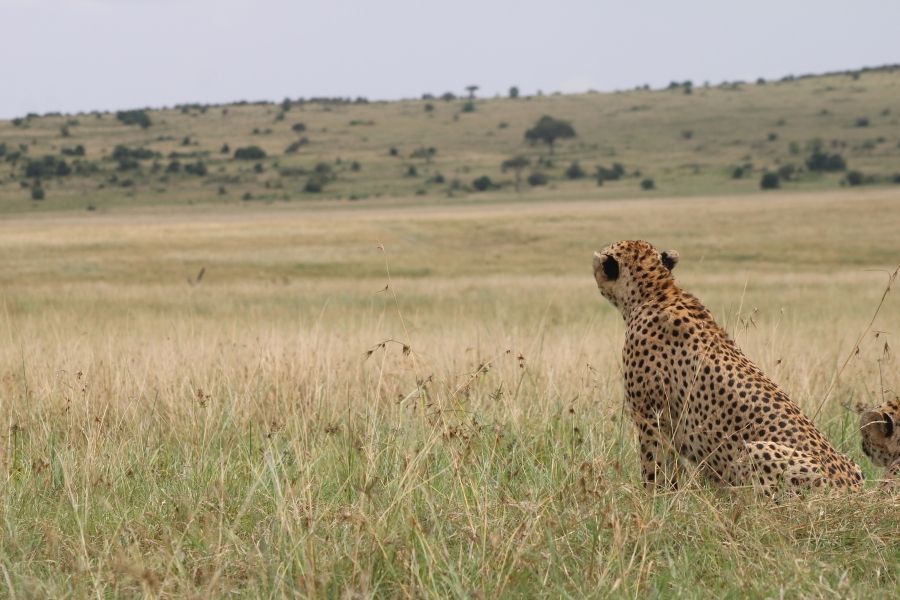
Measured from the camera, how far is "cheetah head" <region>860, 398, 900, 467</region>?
4.33 m

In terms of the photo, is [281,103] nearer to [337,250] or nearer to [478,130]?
[478,130]

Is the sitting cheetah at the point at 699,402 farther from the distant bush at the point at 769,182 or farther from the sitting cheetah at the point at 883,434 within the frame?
the distant bush at the point at 769,182

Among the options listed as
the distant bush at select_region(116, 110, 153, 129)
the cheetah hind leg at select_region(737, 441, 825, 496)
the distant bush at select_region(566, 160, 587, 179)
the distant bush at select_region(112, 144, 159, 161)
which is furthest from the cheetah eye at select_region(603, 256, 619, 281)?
the distant bush at select_region(116, 110, 153, 129)

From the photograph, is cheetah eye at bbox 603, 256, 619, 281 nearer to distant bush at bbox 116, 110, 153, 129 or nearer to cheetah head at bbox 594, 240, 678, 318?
cheetah head at bbox 594, 240, 678, 318

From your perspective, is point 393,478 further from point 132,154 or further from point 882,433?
point 132,154

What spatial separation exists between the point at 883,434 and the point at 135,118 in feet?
306

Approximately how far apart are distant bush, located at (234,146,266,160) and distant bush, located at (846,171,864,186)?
34327 mm

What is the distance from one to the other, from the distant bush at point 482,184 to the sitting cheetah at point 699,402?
187 feet

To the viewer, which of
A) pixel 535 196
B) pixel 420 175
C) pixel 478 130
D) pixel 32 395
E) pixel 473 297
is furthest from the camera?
pixel 478 130

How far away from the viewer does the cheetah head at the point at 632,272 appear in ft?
14.7

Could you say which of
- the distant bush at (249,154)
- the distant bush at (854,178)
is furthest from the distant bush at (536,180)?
the distant bush at (249,154)

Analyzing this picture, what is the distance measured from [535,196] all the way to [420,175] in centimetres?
1069

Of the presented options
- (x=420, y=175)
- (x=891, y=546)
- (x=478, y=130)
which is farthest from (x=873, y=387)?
(x=478, y=130)

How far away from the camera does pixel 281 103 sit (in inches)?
4326
